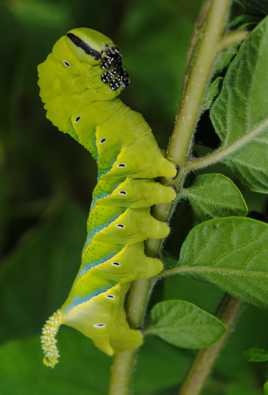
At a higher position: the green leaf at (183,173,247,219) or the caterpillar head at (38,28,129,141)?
the caterpillar head at (38,28,129,141)

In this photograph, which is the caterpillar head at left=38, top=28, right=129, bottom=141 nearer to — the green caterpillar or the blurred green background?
the green caterpillar

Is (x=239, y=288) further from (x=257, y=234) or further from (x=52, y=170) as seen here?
(x=52, y=170)

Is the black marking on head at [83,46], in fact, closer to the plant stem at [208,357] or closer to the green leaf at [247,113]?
the green leaf at [247,113]

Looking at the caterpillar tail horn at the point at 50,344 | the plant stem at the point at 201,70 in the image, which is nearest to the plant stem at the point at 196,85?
the plant stem at the point at 201,70

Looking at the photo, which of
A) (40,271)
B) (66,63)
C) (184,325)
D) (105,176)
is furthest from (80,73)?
(40,271)

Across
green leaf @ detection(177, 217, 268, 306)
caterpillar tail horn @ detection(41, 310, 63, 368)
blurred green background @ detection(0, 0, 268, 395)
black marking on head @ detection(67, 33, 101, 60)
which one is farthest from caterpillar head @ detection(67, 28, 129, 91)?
caterpillar tail horn @ detection(41, 310, 63, 368)

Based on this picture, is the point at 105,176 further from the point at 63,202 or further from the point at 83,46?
the point at 63,202
